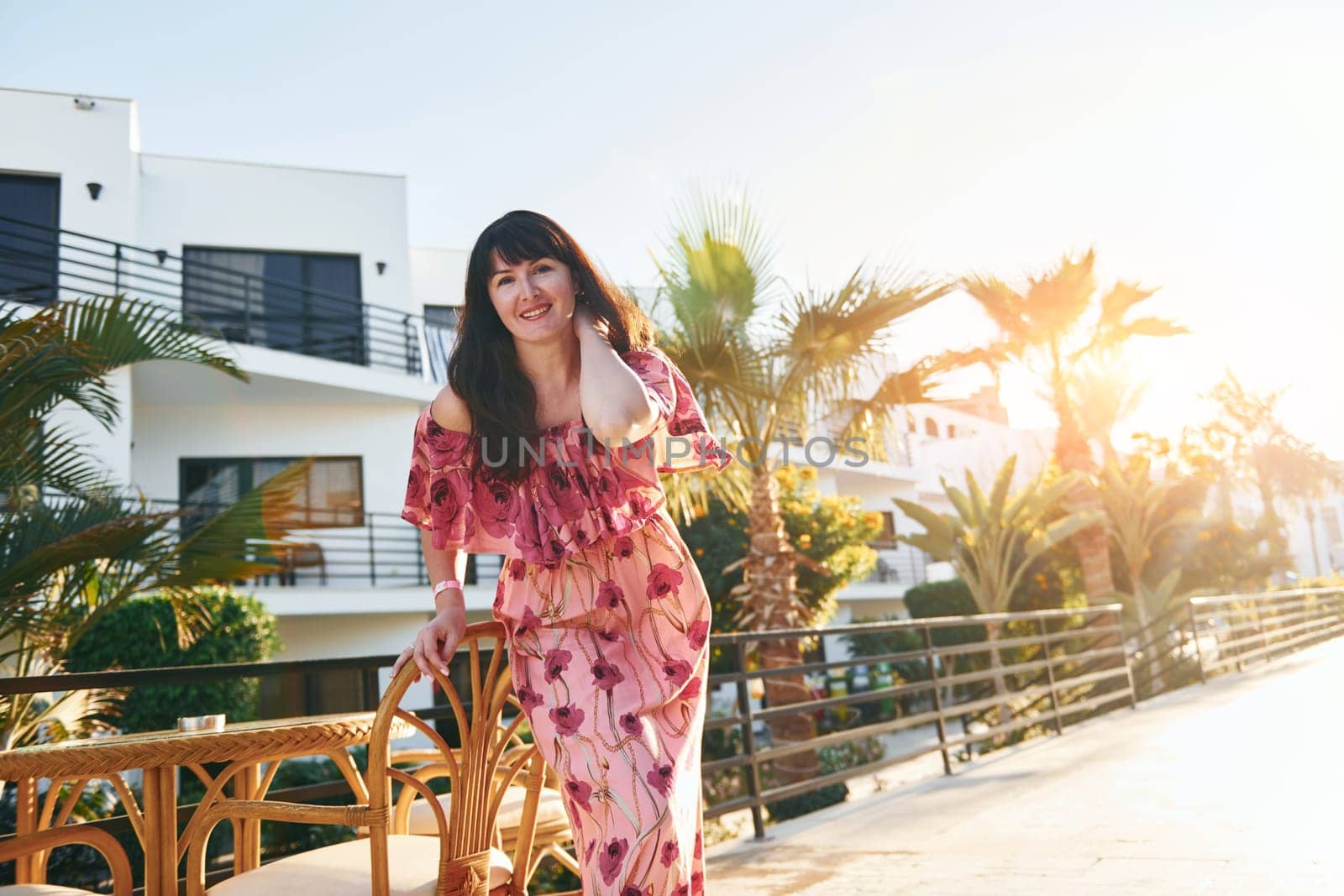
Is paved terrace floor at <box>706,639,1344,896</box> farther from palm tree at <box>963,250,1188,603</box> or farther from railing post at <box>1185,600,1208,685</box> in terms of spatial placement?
palm tree at <box>963,250,1188,603</box>

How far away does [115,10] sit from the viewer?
11164mm

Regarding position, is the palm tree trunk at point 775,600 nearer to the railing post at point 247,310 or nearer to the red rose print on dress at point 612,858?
the red rose print on dress at point 612,858

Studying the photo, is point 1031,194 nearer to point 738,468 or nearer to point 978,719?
point 738,468

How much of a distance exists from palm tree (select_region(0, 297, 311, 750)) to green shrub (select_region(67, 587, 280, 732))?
4629 millimetres

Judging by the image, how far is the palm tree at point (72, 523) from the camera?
3.73 metres

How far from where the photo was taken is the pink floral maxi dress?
1670 millimetres

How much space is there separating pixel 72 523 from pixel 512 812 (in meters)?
2.95

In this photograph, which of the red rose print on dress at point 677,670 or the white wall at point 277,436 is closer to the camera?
the red rose print on dress at point 677,670

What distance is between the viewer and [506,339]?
6.73ft

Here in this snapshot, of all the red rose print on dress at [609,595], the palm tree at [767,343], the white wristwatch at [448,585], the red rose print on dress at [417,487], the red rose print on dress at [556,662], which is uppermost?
the palm tree at [767,343]

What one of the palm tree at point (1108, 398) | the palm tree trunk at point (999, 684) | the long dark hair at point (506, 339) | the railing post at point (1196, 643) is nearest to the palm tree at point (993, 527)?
the railing post at point (1196, 643)

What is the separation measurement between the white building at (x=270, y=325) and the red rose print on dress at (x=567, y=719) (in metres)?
10.3

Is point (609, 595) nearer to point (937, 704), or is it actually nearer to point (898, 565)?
point (937, 704)

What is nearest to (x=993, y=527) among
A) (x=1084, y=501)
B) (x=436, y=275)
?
Answer: (x=1084, y=501)
